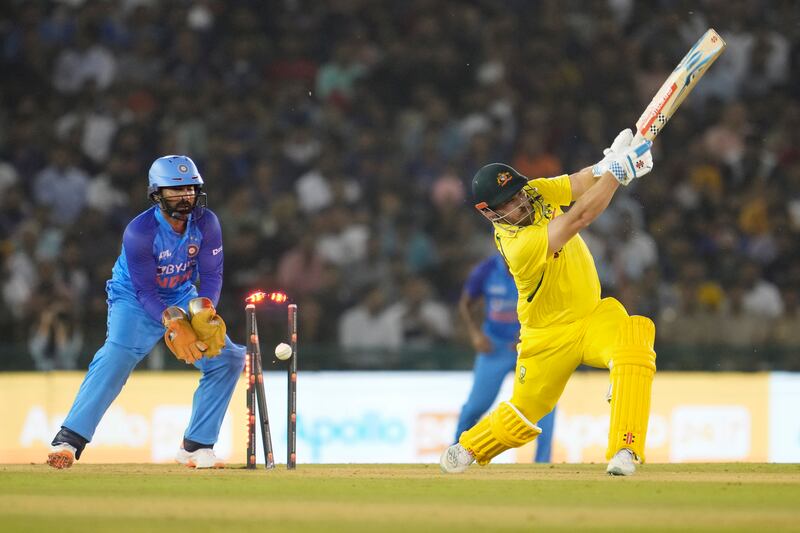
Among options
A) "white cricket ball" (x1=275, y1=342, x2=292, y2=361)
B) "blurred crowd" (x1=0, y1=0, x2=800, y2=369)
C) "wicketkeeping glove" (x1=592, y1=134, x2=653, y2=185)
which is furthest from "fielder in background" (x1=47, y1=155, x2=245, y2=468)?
"blurred crowd" (x1=0, y1=0, x2=800, y2=369)

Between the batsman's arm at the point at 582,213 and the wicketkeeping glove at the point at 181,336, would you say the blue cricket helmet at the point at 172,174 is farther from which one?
the batsman's arm at the point at 582,213

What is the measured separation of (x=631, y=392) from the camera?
8.64 meters

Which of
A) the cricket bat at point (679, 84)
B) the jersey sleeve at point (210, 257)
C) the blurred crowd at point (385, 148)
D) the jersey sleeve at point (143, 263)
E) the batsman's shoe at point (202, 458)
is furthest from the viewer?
the blurred crowd at point (385, 148)

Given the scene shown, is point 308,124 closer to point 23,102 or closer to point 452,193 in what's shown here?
point 452,193

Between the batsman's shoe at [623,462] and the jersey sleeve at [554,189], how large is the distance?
5.67 ft

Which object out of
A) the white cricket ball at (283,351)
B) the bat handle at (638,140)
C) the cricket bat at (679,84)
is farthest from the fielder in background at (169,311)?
the cricket bat at (679,84)

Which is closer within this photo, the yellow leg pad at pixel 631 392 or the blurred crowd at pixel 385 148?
the yellow leg pad at pixel 631 392

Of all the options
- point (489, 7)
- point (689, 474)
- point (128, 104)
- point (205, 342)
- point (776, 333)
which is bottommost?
point (689, 474)

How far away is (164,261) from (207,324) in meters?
0.59

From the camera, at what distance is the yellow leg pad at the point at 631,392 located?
28.3 ft

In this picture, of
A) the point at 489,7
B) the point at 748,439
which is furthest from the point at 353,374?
the point at 489,7

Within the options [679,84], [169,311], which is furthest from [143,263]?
[679,84]

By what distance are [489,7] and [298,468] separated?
10.3 meters

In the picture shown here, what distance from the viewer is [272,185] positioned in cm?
1673
